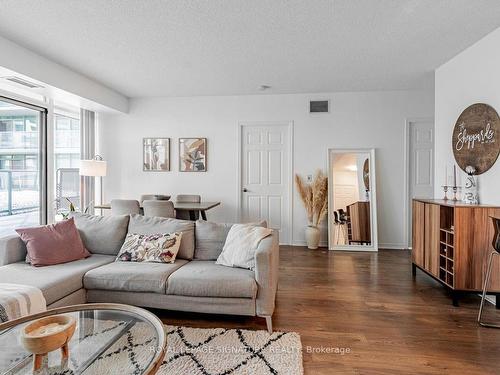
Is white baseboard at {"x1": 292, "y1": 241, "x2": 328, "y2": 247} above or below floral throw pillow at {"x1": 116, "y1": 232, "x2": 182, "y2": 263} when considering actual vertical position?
below

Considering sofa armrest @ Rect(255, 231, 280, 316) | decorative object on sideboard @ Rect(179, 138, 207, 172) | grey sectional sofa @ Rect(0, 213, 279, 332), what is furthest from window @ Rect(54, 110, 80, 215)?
sofa armrest @ Rect(255, 231, 280, 316)

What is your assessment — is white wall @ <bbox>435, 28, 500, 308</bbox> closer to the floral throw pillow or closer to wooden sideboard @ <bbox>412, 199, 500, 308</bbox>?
wooden sideboard @ <bbox>412, 199, 500, 308</bbox>

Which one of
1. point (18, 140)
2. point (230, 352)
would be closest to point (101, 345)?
point (230, 352)

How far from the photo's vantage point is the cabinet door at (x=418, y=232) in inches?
136

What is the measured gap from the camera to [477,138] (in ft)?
10.2

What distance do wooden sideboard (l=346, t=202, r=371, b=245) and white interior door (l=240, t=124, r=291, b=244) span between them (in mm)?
1023

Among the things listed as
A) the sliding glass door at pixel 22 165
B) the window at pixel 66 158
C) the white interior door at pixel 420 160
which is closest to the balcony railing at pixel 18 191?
the sliding glass door at pixel 22 165

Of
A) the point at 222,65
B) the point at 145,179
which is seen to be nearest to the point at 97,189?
the point at 145,179

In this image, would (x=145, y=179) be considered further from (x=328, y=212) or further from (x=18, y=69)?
(x=328, y=212)

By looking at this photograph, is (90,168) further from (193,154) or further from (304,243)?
(304,243)

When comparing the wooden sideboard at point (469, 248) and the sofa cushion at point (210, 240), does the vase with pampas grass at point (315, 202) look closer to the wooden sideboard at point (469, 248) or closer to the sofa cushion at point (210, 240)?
the wooden sideboard at point (469, 248)

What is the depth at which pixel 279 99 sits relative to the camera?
5.25 meters

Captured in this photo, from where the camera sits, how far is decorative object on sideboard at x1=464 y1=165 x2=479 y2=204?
3.13 metres

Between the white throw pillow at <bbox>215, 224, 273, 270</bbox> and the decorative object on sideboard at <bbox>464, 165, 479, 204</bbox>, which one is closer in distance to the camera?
the white throw pillow at <bbox>215, 224, 273, 270</bbox>
